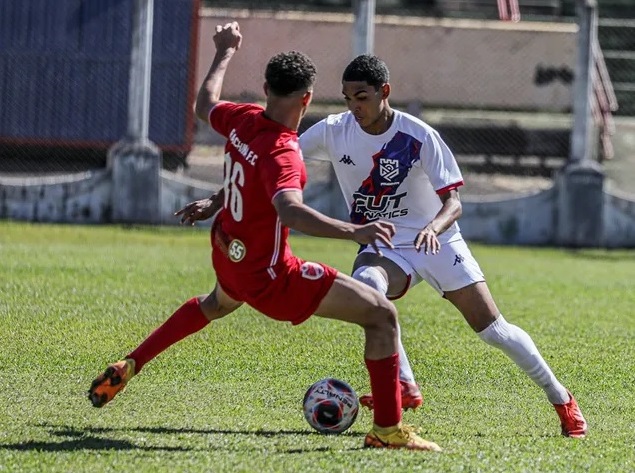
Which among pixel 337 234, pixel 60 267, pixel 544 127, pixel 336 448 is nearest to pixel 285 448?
pixel 336 448

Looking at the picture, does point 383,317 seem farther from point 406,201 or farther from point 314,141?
point 314,141

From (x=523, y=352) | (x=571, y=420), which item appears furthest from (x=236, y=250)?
(x=571, y=420)

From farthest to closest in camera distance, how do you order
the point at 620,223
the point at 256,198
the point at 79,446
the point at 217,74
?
the point at 620,223, the point at 217,74, the point at 79,446, the point at 256,198

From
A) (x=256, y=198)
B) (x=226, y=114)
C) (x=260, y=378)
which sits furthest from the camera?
(x=260, y=378)

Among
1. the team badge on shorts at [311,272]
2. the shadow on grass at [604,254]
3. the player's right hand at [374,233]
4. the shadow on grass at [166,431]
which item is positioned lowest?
the shadow on grass at [604,254]

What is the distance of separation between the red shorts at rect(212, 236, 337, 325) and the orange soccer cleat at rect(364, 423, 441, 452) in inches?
26.8

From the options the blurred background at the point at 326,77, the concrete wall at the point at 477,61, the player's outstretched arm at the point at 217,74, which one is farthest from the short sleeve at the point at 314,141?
the concrete wall at the point at 477,61

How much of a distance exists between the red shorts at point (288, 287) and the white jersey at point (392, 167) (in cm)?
118

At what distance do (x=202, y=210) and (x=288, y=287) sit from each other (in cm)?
89

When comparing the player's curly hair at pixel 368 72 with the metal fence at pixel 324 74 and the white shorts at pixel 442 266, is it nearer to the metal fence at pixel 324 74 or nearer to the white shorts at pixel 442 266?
the white shorts at pixel 442 266

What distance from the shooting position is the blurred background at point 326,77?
62.8ft

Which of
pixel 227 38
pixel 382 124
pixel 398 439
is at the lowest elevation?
pixel 398 439

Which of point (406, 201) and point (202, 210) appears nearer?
point (202, 210)

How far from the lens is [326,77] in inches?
800
